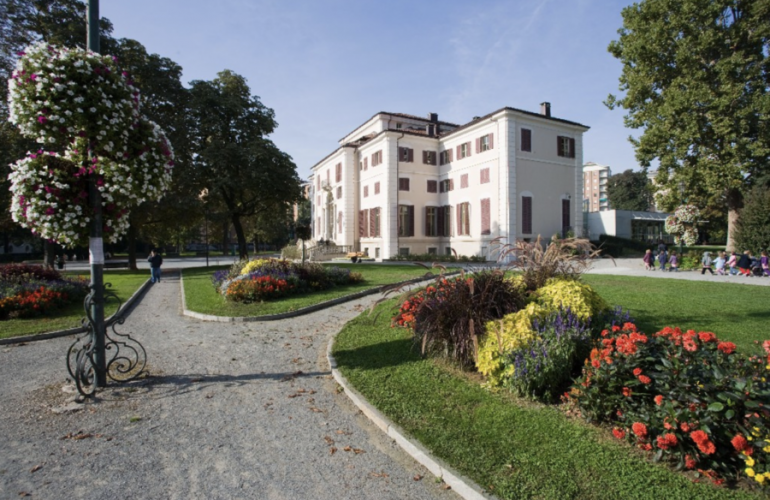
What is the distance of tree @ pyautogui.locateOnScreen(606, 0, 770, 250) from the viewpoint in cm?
2097

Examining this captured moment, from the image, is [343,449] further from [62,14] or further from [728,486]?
[62,14]

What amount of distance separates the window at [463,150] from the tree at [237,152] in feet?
42.6

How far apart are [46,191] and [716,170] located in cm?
2783

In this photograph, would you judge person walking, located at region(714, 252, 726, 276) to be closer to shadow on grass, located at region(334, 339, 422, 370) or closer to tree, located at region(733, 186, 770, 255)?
tree, located at region(733, 186, 770, 255)

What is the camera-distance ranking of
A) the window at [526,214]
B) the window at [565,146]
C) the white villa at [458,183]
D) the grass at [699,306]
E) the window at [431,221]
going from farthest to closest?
the window at [431,221]
the window at [565,146]
the window at [526,214]
the white villa at [458,183]
the grass at [699,306]

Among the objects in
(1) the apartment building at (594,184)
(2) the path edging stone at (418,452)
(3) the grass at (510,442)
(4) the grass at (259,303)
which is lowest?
(2) the path edging stone at (418,452)

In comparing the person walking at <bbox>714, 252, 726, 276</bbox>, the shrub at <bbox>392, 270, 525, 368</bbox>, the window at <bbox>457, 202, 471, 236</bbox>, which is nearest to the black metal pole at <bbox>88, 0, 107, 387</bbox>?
the shrub at <bbox>392, 270, 525, 368</bbox>

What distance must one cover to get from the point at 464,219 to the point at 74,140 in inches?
1126

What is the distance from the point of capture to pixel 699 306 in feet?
29.8

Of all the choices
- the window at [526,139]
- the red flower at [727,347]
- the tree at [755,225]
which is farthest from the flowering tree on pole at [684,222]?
the red flower at [727,347]

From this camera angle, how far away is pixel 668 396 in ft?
11.6

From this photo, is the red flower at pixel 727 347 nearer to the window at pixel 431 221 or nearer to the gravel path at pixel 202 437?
the gravel path at pixel 202 437

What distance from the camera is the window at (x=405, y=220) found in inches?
1332

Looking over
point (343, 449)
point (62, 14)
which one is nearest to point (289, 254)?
point (62, 14)
